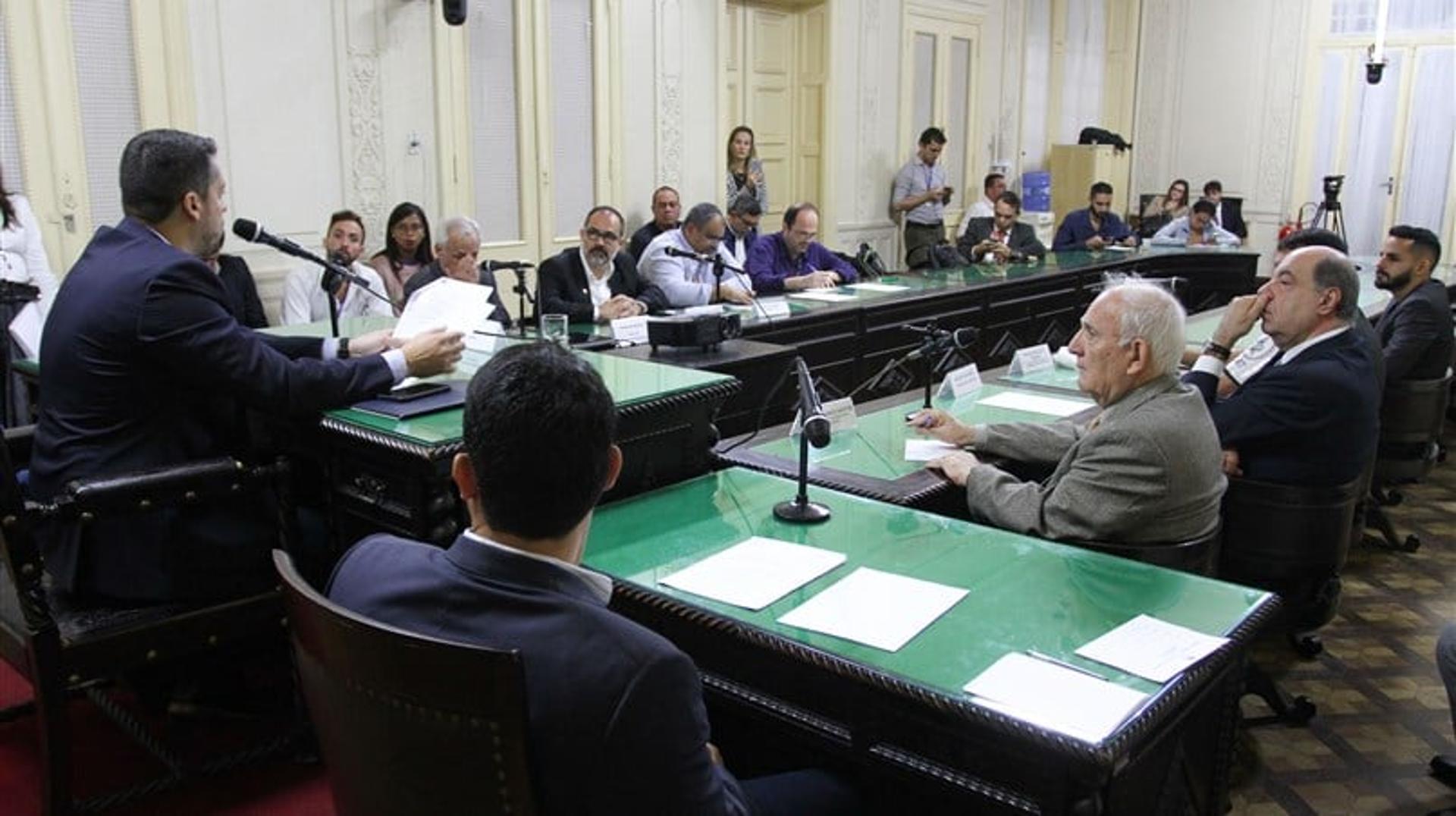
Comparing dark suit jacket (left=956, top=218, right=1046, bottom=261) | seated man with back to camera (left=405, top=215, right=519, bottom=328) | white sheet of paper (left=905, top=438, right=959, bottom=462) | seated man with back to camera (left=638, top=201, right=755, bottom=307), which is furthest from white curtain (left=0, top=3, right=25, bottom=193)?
dark suit jacket (left=956, top=218, right=1046, bottom=261)

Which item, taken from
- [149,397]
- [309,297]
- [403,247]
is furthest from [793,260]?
[149,397]

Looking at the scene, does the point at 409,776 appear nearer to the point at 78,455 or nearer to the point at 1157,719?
the point at 1157,719

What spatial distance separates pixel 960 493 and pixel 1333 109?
1038cm

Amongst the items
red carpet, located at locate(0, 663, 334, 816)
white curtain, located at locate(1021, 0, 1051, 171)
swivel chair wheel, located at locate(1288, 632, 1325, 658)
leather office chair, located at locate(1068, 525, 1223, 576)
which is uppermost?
white curtain, located at locate(1021, 0, 1051, 171)

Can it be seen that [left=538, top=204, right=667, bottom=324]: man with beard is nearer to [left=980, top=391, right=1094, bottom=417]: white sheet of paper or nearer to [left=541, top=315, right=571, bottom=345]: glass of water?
[left=541, top=315, right=571, bottom=345]: glass of water

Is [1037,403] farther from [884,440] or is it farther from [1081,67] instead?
[1081,67]

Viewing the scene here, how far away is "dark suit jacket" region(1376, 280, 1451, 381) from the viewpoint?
163 inches

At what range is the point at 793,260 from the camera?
634cm

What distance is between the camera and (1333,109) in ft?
36.4

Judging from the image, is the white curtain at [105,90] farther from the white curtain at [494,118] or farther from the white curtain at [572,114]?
the white curtain at [572,114]

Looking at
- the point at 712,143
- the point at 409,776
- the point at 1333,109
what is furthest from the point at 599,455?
the point at 1333,109

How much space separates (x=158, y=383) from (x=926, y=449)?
66.6 inches

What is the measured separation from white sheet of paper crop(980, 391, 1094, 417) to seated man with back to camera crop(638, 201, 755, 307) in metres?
2.03

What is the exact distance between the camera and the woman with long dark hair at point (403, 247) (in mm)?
5363
